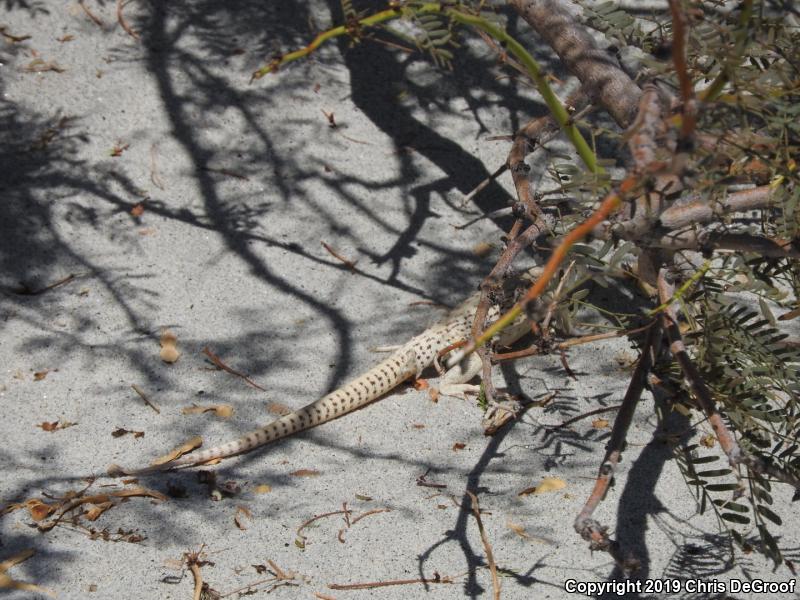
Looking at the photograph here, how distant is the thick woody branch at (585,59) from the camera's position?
3250 millimetres

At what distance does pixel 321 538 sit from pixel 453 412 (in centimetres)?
94

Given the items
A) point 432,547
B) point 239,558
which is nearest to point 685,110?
point 432,547

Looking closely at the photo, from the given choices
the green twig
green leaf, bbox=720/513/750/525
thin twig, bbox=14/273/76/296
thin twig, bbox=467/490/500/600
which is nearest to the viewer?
the green twig

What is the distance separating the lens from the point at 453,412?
3.48 metres

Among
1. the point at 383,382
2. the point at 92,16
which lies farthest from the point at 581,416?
the point at 92,16

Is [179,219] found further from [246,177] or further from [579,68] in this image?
[579,68]

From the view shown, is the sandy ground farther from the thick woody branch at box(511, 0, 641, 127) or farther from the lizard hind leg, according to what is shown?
the thick woody branch at box(511, 0, 641, 127)

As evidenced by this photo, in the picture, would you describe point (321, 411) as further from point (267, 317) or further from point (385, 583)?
point (385, 583)

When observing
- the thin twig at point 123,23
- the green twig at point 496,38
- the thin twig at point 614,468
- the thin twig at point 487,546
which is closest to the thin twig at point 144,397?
the thin twig at point 487,546

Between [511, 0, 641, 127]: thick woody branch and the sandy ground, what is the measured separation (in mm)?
1038

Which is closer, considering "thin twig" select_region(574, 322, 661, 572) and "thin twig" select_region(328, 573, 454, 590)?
"thin twig" select_region(574, 322, 661, 572)

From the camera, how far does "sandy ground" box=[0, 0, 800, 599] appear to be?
8.77ft

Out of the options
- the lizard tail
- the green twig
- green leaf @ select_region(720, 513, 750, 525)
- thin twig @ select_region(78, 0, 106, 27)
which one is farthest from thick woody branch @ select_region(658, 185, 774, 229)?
thin twig @ select_region(78, 0, 106, 27)

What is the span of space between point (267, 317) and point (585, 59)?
6.08ft
